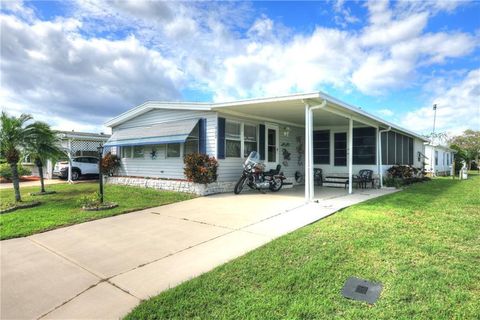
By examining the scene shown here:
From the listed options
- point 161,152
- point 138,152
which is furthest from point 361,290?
point 138,152

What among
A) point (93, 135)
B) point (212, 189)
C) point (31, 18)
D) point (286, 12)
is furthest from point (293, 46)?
point (93, 135)

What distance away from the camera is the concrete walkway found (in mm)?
2824

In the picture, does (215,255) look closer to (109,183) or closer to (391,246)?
(391,246)

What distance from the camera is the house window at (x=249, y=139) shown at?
428 inches

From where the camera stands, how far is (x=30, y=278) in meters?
3.37

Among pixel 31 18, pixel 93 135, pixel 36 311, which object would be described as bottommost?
pixel 36 311

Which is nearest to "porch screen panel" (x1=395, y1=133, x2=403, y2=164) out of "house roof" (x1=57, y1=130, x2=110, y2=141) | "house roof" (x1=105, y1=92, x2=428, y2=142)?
"house roof" (x1=105, y1=92, x2=428, y2=142)

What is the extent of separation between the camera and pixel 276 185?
406 inches

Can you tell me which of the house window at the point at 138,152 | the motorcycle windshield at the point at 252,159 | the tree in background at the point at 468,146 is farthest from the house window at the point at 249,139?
the tree in background at the point at 468,146

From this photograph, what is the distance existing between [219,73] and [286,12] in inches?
244

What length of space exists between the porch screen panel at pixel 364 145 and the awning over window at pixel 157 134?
754 centimetres

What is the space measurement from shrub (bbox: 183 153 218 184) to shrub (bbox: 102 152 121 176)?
574cm

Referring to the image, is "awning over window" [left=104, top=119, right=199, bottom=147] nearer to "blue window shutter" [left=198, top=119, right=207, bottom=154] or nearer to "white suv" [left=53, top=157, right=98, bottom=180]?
"blue window shutter" [left=198, top=119, right=207, bottom=154]

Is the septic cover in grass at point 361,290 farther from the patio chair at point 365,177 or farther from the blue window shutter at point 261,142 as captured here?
the patio chair at point 365,177
